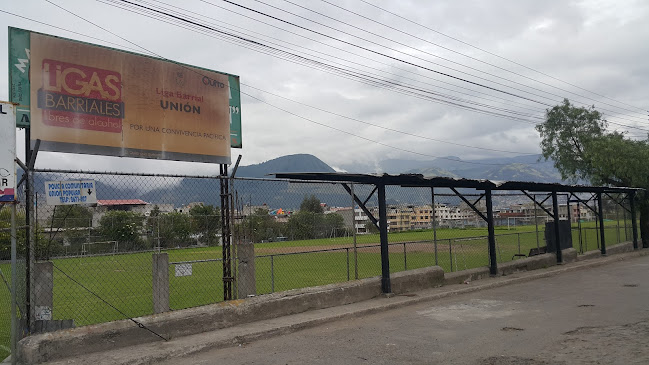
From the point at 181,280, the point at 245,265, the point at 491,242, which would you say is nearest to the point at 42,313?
the point at 245,265

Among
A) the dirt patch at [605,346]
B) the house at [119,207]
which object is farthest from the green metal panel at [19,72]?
the dirt patch at [605,346]

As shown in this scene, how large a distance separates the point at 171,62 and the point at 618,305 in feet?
33.2

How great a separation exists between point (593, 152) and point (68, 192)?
90.5 feet

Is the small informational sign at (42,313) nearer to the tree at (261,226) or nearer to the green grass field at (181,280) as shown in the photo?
the green grass field at (181,280)

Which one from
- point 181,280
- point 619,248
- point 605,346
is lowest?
point 181,280

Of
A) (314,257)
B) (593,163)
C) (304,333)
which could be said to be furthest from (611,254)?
(304,333)

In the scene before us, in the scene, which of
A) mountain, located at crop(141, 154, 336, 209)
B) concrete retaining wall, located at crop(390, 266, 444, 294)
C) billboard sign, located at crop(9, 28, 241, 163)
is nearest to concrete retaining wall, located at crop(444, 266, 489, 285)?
concrete retaining wall, located at crop(390, 266, 444, 294)

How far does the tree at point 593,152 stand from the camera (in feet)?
86.3

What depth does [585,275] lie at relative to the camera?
52.3 feet

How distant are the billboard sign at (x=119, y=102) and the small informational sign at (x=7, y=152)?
0.84 meters

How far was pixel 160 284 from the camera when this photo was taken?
803 cm

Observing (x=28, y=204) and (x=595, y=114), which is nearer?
(x=28, y=204)

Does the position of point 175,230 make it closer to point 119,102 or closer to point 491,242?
point 119,102

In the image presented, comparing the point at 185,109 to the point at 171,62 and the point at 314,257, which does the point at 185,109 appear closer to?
the point at 171,62
